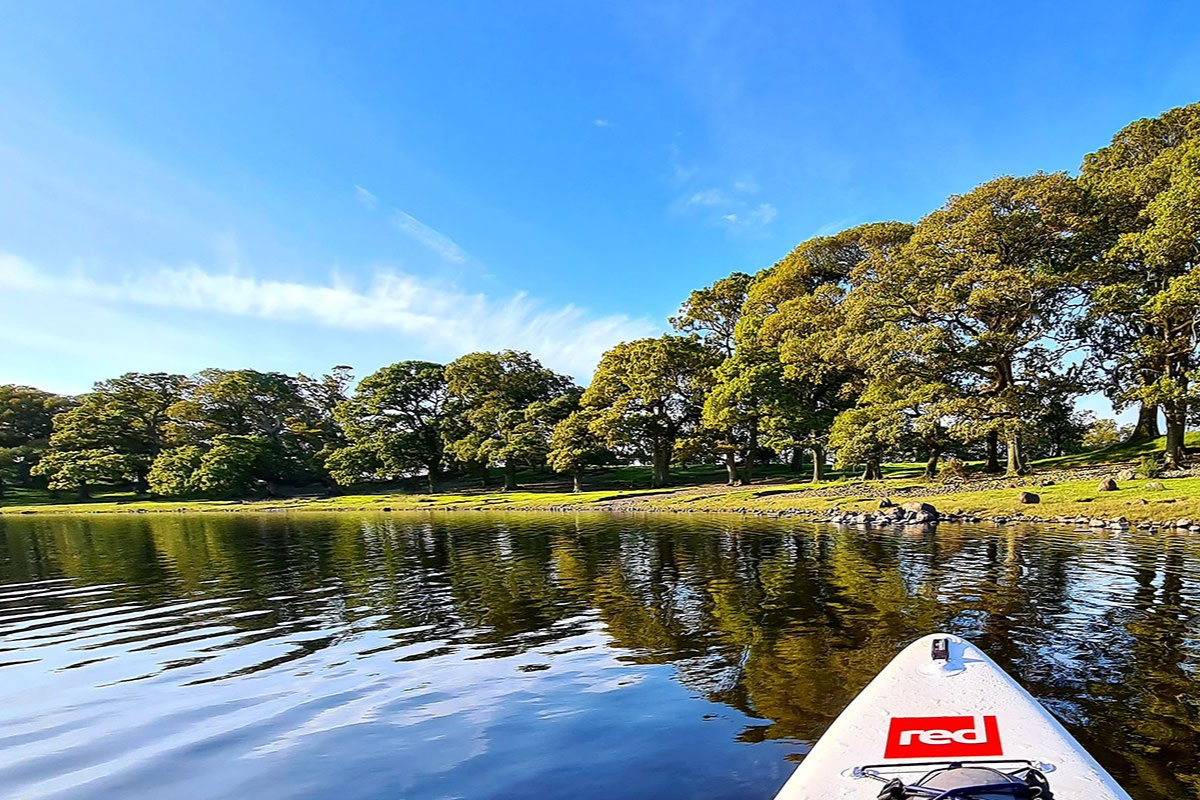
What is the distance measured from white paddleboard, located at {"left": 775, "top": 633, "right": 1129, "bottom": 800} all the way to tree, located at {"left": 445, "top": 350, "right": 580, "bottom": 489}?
6083 centimetres

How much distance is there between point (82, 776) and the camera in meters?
7.48

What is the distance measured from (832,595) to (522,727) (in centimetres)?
946

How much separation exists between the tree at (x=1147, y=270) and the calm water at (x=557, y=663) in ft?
58.0

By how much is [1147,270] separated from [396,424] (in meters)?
74.5

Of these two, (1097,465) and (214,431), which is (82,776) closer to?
(1097,465)

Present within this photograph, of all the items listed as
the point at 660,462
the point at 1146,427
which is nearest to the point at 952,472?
the point at 1146,427

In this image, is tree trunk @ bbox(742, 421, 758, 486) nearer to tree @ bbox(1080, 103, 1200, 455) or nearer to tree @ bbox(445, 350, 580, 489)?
tree @ bbox(445, 350, 580, 489)

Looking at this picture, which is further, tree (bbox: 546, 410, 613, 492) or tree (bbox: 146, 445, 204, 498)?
tree (bbox: 146, 445, 204, 498)

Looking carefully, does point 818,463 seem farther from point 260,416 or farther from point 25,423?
point 25,423

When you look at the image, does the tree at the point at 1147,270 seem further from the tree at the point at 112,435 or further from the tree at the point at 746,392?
the tree at the point at 112,435

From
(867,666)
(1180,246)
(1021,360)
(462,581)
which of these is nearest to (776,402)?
(1021,360)

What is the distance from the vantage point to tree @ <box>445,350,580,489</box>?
225 ft

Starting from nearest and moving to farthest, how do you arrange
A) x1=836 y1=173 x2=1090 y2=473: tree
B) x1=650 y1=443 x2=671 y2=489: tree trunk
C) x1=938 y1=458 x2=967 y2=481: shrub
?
1. x1=836 y1=173 x2=1090 y2=473: tree
2. x1=938 y1=458 x2=967 y2=481: shrub
3. x1=650 y1=443 x2=671 y2=489: tree trunk

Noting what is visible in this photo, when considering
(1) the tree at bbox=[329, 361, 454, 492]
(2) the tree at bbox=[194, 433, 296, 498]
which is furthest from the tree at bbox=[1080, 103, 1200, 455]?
(2) the tree at bbox=[194, 433, 296, 498]
